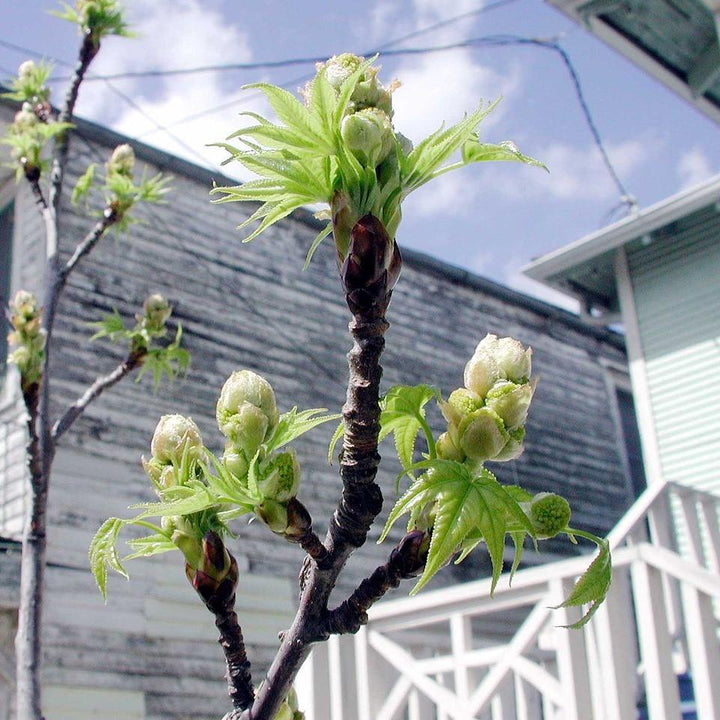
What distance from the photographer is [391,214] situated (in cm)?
94

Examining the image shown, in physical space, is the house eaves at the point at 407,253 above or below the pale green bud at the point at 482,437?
above

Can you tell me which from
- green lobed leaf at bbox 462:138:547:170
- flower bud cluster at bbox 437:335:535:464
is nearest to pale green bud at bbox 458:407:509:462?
flower bud cluster at bbox 437:335:535:464

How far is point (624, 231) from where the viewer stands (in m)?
9.24

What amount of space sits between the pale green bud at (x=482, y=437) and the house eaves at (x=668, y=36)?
23.6 ft

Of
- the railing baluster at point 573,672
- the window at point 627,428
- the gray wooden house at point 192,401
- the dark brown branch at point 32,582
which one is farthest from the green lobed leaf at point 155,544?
the window at point 627,428

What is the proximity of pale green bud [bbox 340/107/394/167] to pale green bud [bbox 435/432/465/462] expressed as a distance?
271 millimetres

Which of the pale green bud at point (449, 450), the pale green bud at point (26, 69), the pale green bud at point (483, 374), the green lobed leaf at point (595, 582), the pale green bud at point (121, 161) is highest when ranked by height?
the pale green bud at point (26, 69)

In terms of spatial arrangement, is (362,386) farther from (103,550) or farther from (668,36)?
(668,36)

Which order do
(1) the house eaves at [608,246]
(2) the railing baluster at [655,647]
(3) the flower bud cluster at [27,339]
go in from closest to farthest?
(3) the flower bud cluster at [27,339]
(2) the railing baluster at [655,647]
(1) the house eaves at [608,246]

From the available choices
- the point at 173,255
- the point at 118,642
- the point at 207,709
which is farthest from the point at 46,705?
the point at 173,255

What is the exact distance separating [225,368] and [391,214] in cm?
802

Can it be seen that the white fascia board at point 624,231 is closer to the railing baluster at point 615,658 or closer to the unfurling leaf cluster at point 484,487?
the railing baluster at point 615,658

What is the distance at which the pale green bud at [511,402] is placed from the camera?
95cm

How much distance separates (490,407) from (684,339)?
29.0 ft
